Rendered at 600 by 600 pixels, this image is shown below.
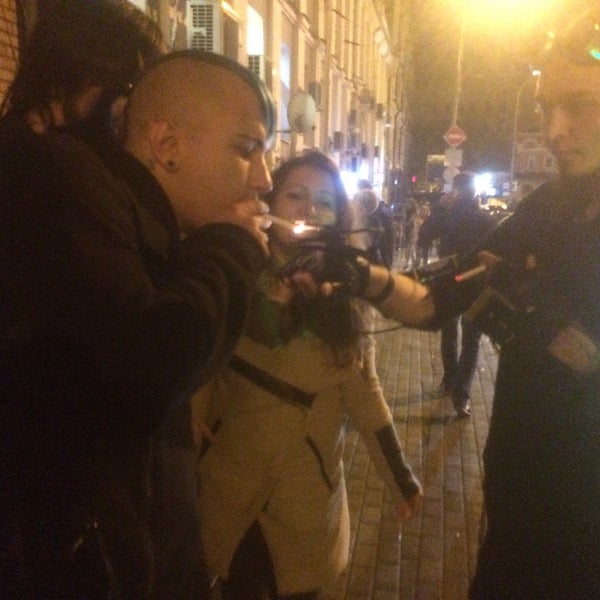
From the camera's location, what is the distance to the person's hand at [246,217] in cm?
120

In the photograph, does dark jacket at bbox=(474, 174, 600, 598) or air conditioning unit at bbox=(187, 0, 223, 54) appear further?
air conditioning unit at bbox=(187, 0, 223, 54)

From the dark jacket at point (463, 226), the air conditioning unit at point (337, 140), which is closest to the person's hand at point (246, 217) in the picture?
the dark jacket at point (463, 226)

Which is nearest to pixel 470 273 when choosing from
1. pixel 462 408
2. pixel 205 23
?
pixel 462 408

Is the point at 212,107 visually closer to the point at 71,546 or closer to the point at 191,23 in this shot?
the point at 71,546

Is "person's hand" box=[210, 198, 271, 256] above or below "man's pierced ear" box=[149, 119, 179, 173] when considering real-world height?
below

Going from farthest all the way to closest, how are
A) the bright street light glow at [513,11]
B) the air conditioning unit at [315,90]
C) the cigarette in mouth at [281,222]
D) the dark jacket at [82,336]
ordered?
the air conditioning unit at [315,90] → the bright street light glow at [513,11] → the cigarette in mouth at [281,222] → the dark jacket at [82,336]

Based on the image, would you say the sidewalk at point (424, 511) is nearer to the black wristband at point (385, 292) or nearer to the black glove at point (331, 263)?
the black wristband at point (385, 292)

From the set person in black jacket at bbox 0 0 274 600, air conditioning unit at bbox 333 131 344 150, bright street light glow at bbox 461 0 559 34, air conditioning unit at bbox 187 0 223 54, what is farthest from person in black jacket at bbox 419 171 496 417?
air conditioning unit at bbox 333 131 344 150

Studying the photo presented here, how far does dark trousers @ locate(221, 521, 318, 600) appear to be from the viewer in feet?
6.85

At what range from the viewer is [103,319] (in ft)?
2.97

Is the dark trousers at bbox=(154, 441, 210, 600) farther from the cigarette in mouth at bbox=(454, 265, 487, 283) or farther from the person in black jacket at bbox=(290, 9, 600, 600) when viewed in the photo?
the cigarette in mouth at bbox=(454, 265, 487, 283)

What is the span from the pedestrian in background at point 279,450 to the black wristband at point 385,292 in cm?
10

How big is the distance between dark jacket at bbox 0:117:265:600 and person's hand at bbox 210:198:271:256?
13 centimetres

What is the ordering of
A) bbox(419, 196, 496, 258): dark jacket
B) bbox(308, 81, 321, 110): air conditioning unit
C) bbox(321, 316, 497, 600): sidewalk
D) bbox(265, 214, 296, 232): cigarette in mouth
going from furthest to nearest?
bbox(308, 81, 321, 110): air conditioning unit → bbox(419, 196, 496, 258): dark jacket → bbox(321, 316, 497, 600): sidewalk → bbox(265, 214, 296, 232): cigarette in mouth
